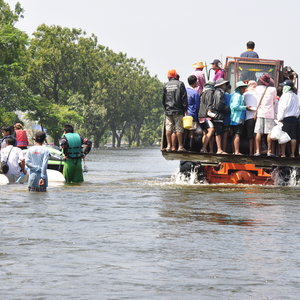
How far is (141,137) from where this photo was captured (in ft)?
599

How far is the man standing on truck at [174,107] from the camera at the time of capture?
1977 centimetres

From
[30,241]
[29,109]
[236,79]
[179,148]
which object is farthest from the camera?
[29,109]

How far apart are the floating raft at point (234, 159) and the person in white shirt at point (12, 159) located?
307cm

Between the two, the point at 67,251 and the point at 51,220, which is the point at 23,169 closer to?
the point at 51,220

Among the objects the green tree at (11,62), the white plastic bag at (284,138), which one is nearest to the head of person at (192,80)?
the white plastic bag at (284,138)

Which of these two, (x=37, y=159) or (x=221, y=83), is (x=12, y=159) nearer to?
(x=37, y=159)

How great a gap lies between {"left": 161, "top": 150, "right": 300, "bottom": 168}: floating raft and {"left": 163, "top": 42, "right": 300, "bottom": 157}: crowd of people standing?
127 millimetres

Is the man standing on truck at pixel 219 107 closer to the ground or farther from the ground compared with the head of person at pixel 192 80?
closer to the ground

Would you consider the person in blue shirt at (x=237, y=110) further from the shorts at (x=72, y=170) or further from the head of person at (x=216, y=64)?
the shorts at (x=72, y=170)

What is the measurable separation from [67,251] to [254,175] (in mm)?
11289

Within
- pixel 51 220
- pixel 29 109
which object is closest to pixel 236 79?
pixel 51 220

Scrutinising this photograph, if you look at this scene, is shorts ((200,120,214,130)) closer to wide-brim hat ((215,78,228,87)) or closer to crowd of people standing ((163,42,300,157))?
crowd of people standing ((163,42,300,157))

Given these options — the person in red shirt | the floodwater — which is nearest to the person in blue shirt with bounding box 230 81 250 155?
the floodwater

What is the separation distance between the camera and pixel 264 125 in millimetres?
19875
